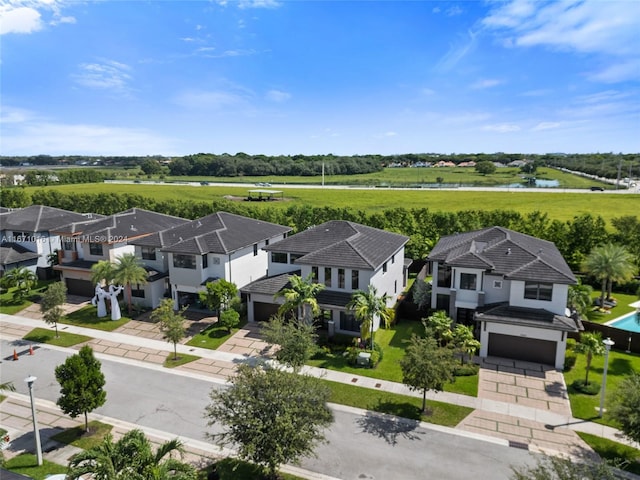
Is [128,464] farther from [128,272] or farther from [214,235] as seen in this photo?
[214,235]

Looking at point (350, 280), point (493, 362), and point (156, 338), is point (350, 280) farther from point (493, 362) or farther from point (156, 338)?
point (156, 338)

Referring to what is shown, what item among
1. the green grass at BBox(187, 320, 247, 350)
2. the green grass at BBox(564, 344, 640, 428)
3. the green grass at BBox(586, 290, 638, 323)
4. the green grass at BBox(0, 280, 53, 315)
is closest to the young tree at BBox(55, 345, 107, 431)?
the green grass at BBox(187, 320, 247, 350)

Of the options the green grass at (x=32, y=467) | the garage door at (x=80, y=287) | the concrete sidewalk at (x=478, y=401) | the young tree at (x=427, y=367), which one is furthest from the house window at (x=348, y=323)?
the garage door at (x=80, y=287)

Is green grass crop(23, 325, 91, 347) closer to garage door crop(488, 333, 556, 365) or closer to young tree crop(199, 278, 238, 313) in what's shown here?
young tree crop(199, 278, 238, 313)

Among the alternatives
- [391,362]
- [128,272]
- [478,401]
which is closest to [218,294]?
[128,272]

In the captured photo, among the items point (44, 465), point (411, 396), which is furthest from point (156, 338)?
point (411, 396)

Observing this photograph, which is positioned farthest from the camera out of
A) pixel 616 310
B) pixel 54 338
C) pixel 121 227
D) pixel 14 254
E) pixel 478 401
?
pixel 14 254
